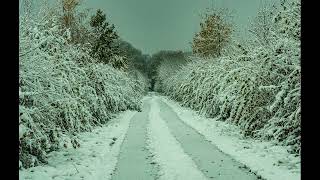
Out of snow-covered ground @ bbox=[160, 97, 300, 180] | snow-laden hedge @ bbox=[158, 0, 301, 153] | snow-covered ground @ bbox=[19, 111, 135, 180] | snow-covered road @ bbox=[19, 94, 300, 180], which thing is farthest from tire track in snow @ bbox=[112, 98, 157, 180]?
snow-laden hedge @ bbox=[158, 0, 301, 153]

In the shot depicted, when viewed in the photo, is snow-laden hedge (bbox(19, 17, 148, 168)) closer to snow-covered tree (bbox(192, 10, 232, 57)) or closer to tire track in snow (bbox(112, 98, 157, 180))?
tire track in snow (bbox(112, 98, 157, 180))

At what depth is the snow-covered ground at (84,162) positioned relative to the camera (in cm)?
951

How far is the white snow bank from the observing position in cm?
948

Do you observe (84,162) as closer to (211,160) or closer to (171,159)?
(171,159)

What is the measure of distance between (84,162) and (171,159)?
203 centimetres

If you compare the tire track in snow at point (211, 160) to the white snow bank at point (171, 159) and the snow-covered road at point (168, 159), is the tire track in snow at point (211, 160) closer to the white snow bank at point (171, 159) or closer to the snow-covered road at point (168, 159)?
the snow-covered road at point (168, 159)

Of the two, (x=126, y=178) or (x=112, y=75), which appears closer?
(x=126, y=178)

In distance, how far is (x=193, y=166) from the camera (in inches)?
412

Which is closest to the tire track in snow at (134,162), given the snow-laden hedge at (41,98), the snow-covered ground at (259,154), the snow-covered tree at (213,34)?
the snow-laden hedge at (41,98)

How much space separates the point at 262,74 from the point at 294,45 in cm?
278

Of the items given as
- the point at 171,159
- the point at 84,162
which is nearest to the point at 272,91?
the point at 171,159
